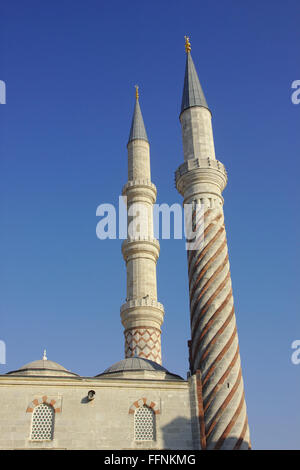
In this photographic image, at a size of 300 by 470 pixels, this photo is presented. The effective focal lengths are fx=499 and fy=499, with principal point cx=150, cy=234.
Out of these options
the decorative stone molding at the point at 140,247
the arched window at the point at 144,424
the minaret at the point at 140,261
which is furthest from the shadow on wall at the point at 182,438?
the decorative stone molding at the point at 140,247

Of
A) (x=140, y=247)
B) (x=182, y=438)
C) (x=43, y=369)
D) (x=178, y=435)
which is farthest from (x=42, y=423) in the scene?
(x=140, y=247)

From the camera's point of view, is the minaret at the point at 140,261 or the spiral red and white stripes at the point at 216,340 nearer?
the spiral red and white stripes at the point at 216,340

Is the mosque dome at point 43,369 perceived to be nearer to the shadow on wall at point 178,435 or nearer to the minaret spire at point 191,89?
the shadow on wall at point 178,435

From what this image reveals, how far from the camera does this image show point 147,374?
1855cm

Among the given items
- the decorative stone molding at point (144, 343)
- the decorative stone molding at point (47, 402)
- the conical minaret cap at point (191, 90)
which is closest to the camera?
the decorative stone molding at point (47, 402)

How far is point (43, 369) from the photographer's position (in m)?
Answer: 18.6

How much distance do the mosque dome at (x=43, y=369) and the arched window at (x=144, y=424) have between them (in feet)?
11.2

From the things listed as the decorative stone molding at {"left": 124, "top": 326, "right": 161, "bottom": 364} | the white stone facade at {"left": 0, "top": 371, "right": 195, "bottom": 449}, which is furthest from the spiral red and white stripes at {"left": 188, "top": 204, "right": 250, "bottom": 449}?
the decorative stone molding at {"left": 124, "top": 326, "right": 161, "bottom": 364}

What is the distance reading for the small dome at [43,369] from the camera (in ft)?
60.4

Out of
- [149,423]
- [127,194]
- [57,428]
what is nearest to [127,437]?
[149,423]

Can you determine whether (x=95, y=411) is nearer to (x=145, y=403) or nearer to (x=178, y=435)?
(x=145, y=403)

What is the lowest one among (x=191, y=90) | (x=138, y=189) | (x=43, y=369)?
(x=43, y=369)

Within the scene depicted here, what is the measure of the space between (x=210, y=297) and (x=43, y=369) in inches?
266
